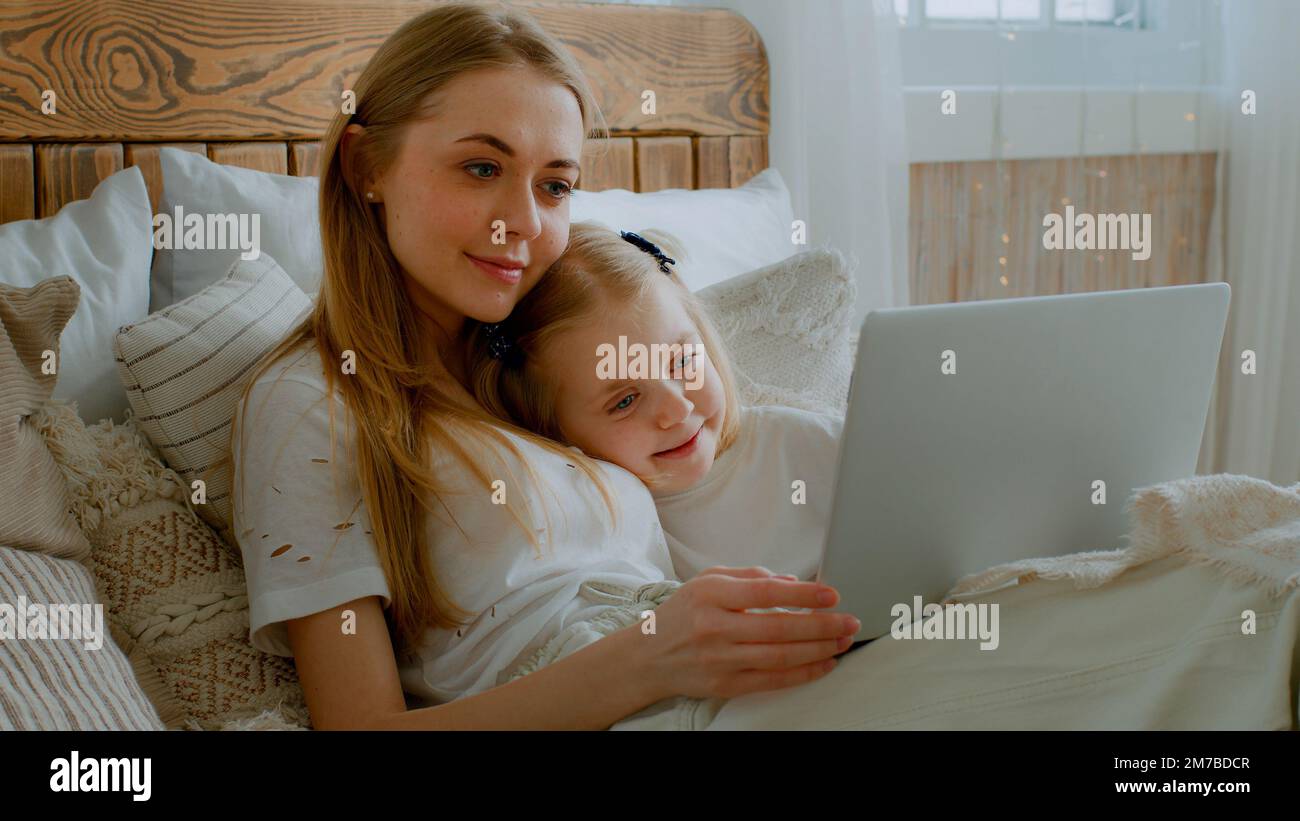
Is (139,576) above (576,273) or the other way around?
the other way around

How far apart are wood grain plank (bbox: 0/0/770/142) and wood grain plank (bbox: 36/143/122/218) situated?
0.05 feet

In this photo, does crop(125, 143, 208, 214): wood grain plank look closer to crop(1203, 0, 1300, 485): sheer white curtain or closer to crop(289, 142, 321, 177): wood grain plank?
crop(289, 142, 321, 177): wood grain plank

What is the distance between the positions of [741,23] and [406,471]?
1.30 metres

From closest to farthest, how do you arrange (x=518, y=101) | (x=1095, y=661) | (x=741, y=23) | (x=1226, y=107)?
(x=1095, y=661) → (x=518, y=101) → (x=741, y=23) → (x=1226, y=107)

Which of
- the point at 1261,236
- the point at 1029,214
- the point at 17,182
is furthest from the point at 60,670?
the point at 1261,236

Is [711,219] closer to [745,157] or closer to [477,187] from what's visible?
[745,157]

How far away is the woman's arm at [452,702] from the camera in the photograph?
0.81 metres

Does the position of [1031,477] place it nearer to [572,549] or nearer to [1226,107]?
[572,549]

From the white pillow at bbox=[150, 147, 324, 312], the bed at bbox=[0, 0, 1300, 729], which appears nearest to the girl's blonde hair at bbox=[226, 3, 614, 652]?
the bed at bbox=[0, 0, 1300, 729]

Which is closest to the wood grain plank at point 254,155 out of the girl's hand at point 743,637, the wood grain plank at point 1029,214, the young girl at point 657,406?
the young girl at point 657,406

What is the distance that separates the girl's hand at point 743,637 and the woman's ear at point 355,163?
526 mm

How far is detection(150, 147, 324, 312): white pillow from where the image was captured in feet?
4.15

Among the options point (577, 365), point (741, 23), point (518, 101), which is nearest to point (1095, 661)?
point (577, 365)
